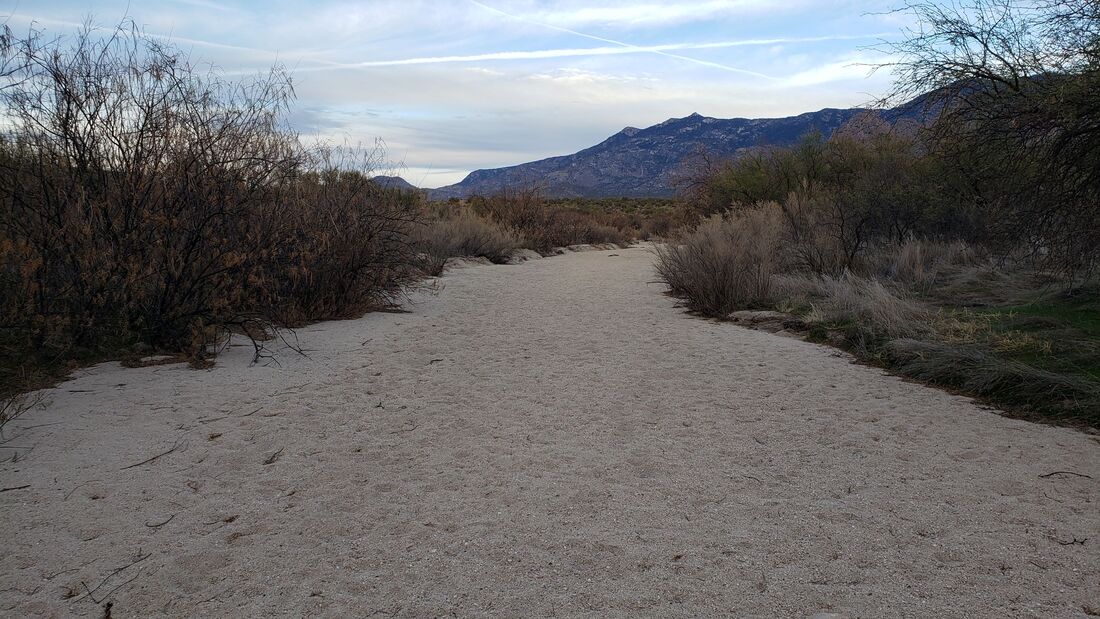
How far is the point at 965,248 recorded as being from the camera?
12141 mm

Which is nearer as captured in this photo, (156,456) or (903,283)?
(156,456)

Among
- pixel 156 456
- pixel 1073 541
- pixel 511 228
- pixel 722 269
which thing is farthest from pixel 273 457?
pixel 511 228

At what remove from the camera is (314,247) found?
29.1ft

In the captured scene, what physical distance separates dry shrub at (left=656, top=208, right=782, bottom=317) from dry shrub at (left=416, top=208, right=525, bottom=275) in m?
6.70

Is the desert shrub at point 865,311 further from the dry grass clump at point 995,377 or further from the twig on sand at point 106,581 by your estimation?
the twig on sand at point 106,581

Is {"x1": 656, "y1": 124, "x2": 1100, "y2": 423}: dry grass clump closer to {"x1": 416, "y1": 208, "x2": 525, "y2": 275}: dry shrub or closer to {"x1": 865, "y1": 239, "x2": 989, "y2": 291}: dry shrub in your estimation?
{"x1": 865, "y1": 239, "x2": 989, "y2": 291}: dry shrub

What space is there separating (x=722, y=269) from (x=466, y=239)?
10.2 m

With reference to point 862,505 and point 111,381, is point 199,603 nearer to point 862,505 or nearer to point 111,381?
point 862,505

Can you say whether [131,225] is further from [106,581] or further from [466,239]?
[466,239]

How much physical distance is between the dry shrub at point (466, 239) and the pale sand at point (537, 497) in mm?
11478

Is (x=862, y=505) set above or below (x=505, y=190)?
below

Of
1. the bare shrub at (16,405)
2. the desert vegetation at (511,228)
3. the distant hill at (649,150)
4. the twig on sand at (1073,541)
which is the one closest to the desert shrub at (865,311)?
the twig on sand at (1073,541)

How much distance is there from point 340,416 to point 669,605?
3158 mm

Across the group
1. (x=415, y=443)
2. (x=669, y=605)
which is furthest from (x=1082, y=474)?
(x=415, y=443)
